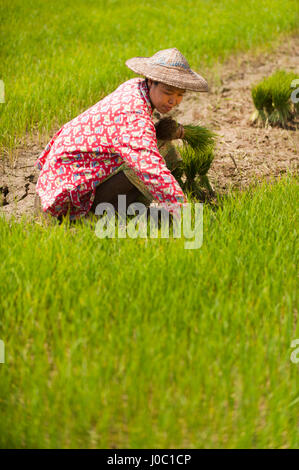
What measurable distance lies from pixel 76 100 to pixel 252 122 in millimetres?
1364

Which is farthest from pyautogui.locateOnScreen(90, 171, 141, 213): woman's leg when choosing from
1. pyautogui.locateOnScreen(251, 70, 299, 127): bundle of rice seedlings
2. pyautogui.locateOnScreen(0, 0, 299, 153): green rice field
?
pyautogui.locateOnScreen(251, 70, 299, 127): bundle of rice seedlings

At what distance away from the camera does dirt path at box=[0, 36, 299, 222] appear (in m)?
3.12

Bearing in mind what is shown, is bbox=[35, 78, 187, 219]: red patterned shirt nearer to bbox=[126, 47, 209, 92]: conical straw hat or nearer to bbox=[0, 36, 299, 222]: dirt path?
bbox=[126, 47, 209, 92]: conical straw hat

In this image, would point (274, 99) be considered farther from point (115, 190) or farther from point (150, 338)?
point (150, 338)

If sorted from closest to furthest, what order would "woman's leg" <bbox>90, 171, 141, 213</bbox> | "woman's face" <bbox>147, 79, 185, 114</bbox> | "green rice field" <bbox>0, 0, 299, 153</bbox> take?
"woman's face" <bbox>147, 79, 185, 114</bbox>, "woman's leg" <bbox>90, 171, 141, 213</bbox>, "green rice field" <bbox>0, 0, 299, 153</bbox>

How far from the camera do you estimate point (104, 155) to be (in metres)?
2.35

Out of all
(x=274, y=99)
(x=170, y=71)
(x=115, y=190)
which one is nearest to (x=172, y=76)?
(x=170, y=71)

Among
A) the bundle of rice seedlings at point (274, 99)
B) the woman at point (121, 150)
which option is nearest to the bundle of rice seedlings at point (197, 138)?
the woman at point (121, 150)

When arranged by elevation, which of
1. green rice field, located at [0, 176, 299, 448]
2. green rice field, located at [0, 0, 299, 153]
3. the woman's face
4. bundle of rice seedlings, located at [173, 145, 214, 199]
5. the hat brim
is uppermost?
green rice field, located at [0, 0, 299, 153]

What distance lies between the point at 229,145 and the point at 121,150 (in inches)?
61.5

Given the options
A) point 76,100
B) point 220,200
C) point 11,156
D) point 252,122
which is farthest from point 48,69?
point 220,200

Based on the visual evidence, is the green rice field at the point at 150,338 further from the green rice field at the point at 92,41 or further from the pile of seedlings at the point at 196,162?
the green rice field at the point at 92,41

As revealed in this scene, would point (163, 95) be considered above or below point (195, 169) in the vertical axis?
above

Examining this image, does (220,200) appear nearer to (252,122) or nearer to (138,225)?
(138,225)
